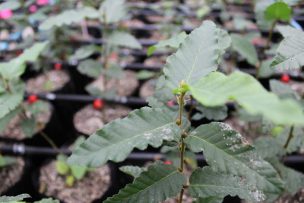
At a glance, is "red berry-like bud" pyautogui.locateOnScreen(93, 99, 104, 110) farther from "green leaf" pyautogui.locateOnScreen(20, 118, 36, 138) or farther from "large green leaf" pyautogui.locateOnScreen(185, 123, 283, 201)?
"large green leaf" pyautogui.locateOnScreen(185, 123, 283, 201)

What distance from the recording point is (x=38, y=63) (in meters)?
→ 2.19

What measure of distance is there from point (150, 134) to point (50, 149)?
4.03 feet

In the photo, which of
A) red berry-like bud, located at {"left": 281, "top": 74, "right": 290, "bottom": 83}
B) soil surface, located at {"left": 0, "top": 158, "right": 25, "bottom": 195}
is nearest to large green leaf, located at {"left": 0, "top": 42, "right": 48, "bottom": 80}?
soil surface, located at {"left": 0, "top": 158, "right": 25, "bottom": 195}

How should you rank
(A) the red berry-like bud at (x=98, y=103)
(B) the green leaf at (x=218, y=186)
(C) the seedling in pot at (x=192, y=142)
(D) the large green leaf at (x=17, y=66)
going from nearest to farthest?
(C) the seedling in pot at (x=192, y=142)
(B) the green leaf at (x=218, y=186)
(D) the large green leaf at (x=17, y=66)
(A) the red berry-like bud at (x=98, y=103)

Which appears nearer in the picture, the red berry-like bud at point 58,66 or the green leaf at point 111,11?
the green leaf at point 111,11

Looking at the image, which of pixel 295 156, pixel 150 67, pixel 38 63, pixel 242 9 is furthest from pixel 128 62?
pixel 295 156

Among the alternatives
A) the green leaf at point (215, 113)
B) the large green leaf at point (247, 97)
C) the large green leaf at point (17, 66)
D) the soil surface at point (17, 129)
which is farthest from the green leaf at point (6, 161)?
the large green leaf at point (247, 97)

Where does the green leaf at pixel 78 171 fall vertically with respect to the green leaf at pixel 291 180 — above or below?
below

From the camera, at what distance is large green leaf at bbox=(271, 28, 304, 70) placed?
0.88 m

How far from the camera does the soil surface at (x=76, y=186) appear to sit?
1.66m

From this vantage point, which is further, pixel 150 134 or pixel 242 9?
pixel 242 9

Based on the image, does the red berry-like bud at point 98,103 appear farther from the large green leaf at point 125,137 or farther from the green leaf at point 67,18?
the large green leaf at point 125,137

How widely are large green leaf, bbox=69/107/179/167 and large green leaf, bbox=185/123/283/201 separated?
7 centimetres

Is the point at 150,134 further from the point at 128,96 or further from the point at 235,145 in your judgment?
the point at 128,96
